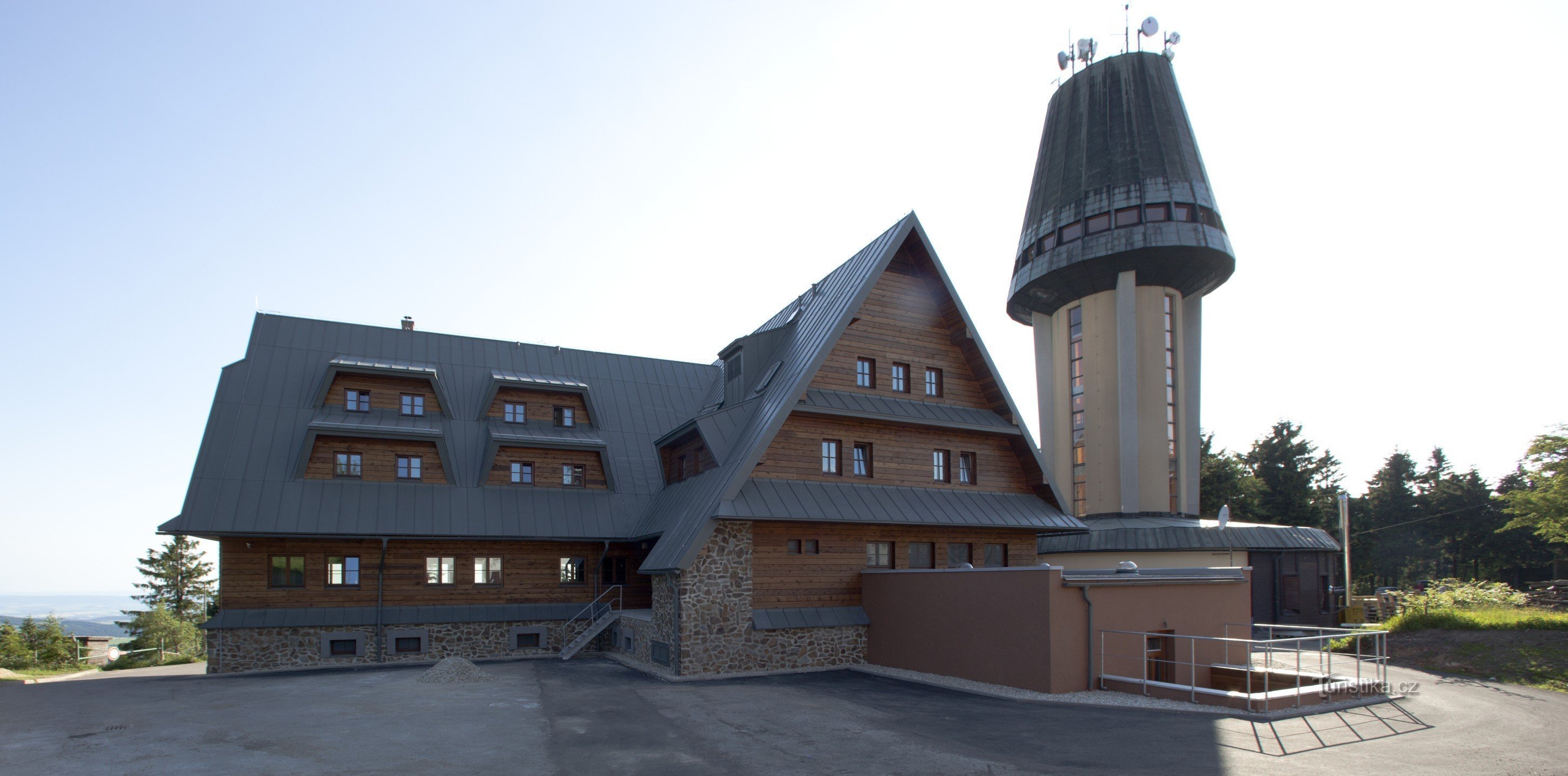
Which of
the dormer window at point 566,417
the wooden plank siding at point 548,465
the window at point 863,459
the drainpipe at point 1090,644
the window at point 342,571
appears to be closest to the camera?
the drainpipe at point 1090,644

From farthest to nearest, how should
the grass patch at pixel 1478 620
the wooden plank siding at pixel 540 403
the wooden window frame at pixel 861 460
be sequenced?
the wooden plank siding at pixel 540 403, the wooden window frame at pixel 861 460, the grass patch at pixel 1478 620

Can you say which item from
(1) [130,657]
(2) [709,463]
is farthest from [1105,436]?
(1) [130,657]

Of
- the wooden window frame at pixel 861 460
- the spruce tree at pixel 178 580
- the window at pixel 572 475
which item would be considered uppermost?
the wooden window frame at pixel 861 460

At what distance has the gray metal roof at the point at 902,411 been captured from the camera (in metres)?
23.4

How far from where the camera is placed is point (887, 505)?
23688 millimetres

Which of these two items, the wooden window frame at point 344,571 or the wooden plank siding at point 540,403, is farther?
the wooden plank siding at point 540,403

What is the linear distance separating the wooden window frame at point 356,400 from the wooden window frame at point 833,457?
1539 cm

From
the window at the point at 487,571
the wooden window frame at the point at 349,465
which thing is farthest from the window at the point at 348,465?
the window at the point at 487,571

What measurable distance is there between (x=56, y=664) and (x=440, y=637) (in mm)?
19367

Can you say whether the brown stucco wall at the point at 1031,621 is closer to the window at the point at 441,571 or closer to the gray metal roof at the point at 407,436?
the gray metal roof at the point at 407,436

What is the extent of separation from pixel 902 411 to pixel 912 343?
7.68 feet

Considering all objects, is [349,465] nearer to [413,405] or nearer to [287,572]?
[413,405]

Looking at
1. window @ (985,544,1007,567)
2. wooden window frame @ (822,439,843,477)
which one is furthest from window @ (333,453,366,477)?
window @ (985,544,1007,567)

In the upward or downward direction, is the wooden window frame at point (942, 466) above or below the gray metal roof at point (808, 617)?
above
